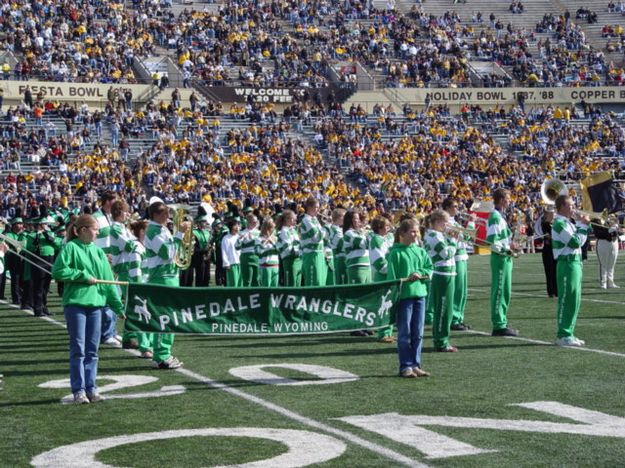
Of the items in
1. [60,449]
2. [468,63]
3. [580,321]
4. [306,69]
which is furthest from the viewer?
[468,63]

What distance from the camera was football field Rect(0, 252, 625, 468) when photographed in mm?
6691

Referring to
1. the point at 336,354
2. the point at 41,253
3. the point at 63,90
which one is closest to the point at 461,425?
the point at 336,354

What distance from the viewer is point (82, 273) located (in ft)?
27.6

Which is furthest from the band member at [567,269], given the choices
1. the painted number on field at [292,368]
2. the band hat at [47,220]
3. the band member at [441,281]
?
the band hat at [47,220]

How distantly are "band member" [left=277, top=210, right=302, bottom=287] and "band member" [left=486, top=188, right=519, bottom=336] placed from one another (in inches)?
135

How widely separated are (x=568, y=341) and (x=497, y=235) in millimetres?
1587

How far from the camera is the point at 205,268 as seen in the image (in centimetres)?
2144

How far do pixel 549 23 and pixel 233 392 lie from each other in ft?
167

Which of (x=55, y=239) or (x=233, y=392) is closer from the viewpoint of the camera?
(x=233, y=392)

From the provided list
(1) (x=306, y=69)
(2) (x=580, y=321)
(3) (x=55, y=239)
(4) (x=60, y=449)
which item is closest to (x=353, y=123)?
(1) (x=306, y=69)

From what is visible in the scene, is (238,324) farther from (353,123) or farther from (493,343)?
(353,123)

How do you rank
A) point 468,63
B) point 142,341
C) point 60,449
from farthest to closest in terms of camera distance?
point 468,63 → point 142,341 → point 60,449

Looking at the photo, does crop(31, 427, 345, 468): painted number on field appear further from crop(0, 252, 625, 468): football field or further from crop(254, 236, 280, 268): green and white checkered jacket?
crop(254, 236, 280, 268): green and white checkered jacket

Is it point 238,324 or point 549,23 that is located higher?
point 549,23
